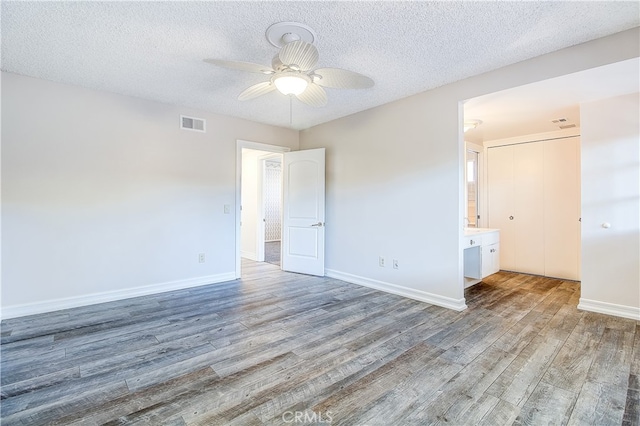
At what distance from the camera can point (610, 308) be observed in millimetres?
3105

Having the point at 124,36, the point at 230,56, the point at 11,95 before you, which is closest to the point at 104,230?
the point at 11,95

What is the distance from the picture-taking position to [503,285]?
168 inches

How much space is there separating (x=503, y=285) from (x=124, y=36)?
17.3 ft

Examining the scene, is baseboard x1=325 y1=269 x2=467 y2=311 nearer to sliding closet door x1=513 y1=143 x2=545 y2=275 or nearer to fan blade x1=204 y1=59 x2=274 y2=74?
sliding closet door x1=513 y1=143 x2=545 y2=275

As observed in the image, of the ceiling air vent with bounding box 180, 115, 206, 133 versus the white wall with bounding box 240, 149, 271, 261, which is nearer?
the ceiling air vent with bounding box 180, 115, 206, 133

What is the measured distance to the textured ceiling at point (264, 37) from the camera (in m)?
2.01

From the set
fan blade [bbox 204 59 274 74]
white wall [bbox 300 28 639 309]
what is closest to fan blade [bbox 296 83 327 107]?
fan blade [bbox 204 59 274 74]

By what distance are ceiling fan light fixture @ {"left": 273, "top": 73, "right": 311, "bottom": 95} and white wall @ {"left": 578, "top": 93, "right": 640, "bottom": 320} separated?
3.20 m

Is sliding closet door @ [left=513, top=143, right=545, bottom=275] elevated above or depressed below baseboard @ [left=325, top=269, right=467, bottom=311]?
above

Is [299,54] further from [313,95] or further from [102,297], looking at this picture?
[102,297]

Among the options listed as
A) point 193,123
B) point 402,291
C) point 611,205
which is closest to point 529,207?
point 611,205

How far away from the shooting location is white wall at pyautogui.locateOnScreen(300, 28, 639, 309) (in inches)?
110

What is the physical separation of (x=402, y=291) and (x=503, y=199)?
2895 millimetres

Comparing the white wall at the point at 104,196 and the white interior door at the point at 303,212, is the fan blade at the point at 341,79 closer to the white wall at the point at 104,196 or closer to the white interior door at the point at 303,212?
the white interior door at the point at 303,212
